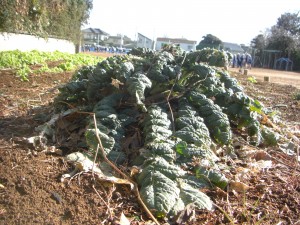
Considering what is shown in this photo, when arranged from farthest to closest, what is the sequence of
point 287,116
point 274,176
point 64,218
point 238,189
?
point 287,116, point 274,176, point 238,189, point 64,218

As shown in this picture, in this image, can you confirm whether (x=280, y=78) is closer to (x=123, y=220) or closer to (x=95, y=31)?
(x=123, y=220)

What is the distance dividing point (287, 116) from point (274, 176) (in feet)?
11.0

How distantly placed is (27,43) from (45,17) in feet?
6.30

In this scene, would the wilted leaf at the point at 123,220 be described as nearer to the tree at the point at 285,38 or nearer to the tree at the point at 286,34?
the tree at the point at 285,38

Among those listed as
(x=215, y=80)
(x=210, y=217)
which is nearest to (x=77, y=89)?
(x=215, y=80)

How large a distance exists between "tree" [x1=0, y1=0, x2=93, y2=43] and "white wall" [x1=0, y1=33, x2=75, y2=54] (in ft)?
0.76

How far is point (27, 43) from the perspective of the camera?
13.9 meters

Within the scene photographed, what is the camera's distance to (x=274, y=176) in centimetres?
261

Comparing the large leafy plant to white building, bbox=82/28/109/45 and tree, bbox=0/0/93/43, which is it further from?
white building, bbox=82/28/109/45

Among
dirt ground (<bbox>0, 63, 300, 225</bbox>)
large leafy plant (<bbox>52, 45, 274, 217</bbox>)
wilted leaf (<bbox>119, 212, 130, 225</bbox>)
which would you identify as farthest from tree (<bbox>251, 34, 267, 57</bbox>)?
wilted leaf (<bbox>119, 212, 130, 225</bbox>)

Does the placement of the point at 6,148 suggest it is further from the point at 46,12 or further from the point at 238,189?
the point at 46,12

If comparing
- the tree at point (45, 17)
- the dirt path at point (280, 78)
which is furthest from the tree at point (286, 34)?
the tree at point (45, 17)

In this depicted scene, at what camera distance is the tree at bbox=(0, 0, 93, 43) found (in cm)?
1191

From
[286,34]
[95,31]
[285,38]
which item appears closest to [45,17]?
[285,38]
